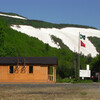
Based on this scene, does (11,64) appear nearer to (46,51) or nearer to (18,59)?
(18,59)

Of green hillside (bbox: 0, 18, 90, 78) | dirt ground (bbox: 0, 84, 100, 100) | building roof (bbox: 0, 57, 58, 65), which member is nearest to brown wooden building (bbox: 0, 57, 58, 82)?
building roof (bbox: 0, 57, 58, 65)

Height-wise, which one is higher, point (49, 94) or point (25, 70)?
point (25, 70)

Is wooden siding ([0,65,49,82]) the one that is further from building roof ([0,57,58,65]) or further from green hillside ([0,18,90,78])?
green hillside ([0,18,90,78])

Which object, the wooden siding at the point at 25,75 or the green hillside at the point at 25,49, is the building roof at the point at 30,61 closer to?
the wooden siding at the point at 25,75

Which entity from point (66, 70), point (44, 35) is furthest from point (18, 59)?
point (44, 35)

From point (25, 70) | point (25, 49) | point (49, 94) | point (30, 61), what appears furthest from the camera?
point (25, 49)

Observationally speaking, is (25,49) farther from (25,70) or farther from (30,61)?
(25,70)

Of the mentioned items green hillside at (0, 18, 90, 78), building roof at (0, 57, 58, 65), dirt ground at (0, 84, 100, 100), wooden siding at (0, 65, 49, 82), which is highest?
green hillside at (0, 18, 90, 78)

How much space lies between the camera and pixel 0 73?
40781mm

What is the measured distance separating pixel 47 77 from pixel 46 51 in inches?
2886

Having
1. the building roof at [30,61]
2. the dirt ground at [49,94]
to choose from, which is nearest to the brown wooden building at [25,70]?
the building roof at [30,61]

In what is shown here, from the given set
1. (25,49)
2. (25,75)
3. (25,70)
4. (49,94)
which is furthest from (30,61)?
(25,49)

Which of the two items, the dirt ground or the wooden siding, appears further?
the wooden siding

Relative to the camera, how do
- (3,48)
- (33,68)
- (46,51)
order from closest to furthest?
(33,68), (3,48), (46,51)
